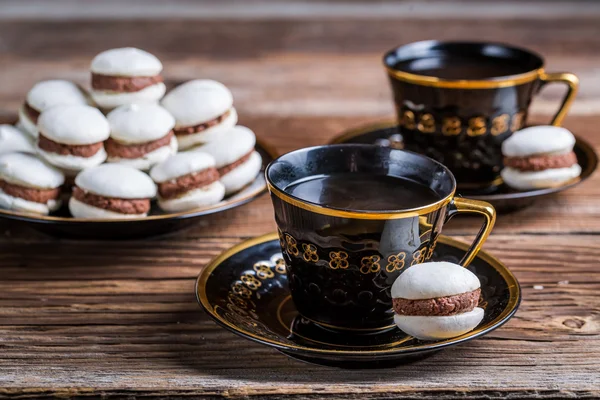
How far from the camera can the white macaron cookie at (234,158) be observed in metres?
0.98

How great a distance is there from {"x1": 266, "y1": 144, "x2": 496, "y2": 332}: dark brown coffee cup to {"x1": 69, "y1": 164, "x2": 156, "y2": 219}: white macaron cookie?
8.2 inches

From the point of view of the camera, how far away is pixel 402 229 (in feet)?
2.27

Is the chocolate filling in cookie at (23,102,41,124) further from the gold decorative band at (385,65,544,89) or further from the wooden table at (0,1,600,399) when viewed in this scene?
the gold decorative band at (385,65,544,89)

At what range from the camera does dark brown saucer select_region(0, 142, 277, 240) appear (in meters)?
0.87

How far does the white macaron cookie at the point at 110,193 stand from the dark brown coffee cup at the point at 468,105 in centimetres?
37

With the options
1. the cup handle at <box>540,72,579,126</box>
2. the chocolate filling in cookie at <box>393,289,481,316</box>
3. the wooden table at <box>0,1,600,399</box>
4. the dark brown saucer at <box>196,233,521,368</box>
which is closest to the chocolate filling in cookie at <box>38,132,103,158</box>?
the wooden table at <box>0,1,600,399</box>

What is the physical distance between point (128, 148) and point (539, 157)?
1.58ft

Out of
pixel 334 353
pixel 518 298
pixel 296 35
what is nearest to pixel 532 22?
pixel 296 35

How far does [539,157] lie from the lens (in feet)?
3.22

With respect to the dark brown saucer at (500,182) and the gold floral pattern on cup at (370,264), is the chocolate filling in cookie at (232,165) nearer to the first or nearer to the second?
the dark brown saucer at (500,182)

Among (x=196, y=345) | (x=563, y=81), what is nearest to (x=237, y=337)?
(x=196, y=345)

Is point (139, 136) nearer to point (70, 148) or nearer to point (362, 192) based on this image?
point (70, 148)

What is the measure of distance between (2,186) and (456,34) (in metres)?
1.37

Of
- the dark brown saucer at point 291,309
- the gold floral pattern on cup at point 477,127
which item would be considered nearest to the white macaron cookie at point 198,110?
the dark brown saucer at point 291,309
